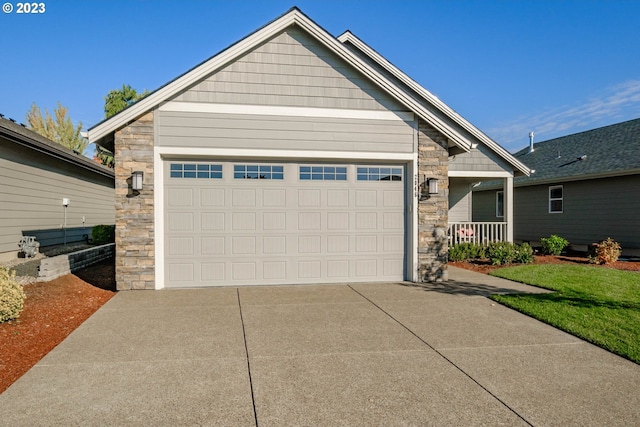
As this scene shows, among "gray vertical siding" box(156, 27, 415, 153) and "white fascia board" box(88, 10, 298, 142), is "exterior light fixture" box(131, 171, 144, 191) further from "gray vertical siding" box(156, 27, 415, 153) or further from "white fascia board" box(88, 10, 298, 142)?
"white fascia board" box(88, 10, 298, 142)

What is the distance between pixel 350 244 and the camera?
27.5 feet

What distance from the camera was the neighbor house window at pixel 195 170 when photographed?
7.74 m

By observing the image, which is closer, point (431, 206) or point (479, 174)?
point (431, 206)

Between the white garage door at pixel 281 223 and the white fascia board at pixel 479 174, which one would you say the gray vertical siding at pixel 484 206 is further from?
the white garage door at pixel 281 223

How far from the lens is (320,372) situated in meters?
3.80

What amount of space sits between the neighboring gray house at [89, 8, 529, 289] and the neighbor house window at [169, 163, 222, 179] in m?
0.02

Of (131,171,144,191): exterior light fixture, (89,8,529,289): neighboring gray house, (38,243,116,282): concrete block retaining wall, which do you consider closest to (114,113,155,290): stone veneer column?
(89,8,529,289): neighboring gray house

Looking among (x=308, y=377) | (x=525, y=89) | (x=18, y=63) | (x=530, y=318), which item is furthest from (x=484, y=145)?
(x=18, y=63)

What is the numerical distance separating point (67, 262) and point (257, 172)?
16.2 feet

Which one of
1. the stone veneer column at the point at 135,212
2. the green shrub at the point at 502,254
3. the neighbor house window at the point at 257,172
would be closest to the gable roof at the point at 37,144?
the stone veneer column at the point at 135,212

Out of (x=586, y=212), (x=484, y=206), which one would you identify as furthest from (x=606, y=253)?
(x=484, y=206)

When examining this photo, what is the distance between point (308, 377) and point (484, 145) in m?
11.4

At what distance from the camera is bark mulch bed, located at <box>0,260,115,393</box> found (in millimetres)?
4137

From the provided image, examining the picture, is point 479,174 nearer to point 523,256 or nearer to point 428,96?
point 523,256
